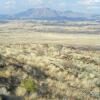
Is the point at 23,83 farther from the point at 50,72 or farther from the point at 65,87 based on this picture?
the point at 50,72

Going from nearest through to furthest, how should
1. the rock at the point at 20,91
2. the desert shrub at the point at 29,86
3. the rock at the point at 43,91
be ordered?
the rock at the point at 20,91 → the rock at the point at 43,91 → the desert shrub at the point at 29,86

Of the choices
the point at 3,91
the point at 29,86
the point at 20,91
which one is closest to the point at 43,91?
the point at 29,86

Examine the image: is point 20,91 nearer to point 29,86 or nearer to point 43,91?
point 29,86

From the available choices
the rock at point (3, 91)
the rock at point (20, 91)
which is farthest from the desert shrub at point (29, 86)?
the rock at point (3, 91)

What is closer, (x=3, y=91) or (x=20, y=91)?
(x=3, y=91)

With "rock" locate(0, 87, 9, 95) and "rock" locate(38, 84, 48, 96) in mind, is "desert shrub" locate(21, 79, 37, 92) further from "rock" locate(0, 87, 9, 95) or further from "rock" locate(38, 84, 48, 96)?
"rock" locate(0, 87, 9, 95)

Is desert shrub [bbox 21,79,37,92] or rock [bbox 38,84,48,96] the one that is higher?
desert shrub [bbox 21,79,37,92]

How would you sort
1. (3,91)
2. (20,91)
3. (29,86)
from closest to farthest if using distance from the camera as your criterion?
(3,91) < (20,91) < (29,86)

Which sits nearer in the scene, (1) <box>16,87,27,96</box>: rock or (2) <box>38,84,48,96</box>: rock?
(1) <box>16,87,27,96</box>: rock

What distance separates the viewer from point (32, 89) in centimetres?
1341

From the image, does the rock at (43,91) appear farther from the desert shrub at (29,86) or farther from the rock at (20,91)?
the rock at (20,91)

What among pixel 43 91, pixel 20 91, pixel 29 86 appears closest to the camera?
pixel 20 91

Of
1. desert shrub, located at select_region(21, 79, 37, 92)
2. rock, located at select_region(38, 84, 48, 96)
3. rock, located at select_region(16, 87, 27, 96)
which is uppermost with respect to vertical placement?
desert shrub, located at select_region(21, 79, 37, 92)

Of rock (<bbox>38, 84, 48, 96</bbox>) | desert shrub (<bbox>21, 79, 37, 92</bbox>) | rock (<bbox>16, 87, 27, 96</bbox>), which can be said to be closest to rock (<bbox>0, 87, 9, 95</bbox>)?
rock (<bbox>16, 87, 27, 96</bbox>)
